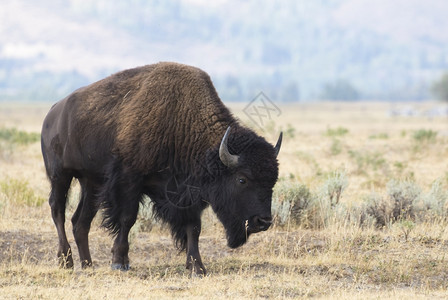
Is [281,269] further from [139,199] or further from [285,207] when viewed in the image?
[285,207]

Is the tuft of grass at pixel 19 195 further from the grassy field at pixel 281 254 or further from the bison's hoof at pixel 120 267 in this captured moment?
the bison's hoof at pixel 120 267

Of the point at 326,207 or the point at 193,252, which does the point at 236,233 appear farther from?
the point at 326,207

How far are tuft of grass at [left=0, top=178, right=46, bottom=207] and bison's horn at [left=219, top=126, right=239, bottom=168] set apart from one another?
5.82m

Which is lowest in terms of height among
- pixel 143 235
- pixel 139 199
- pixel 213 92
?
pixel 143 235

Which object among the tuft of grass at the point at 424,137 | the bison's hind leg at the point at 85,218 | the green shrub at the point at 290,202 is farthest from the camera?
the tuft of grass at the point at 424,137

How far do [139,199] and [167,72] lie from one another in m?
1.64

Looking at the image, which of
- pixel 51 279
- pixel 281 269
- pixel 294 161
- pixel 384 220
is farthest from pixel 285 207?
pixel 294 161

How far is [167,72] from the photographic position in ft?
28.0

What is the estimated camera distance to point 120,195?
27.0 feet

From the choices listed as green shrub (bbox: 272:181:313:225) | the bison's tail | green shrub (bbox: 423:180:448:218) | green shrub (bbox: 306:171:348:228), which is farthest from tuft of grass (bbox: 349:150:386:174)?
the bison's tail

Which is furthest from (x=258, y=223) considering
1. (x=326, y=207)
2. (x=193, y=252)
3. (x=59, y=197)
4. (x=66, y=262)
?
(x=326, y=207)

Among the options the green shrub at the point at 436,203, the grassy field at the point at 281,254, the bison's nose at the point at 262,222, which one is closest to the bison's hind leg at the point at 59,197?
the grassy field at the point at 281,254

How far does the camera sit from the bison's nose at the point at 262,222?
24.4 feet

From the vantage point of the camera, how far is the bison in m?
7.66
